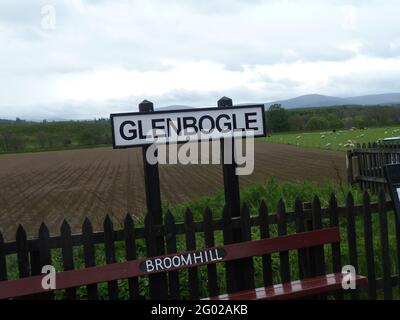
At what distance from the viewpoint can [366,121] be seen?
95750mm

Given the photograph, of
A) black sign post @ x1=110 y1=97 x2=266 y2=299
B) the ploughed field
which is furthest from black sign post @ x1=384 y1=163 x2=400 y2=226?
the ploughed field

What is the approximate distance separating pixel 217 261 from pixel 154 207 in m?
0.78

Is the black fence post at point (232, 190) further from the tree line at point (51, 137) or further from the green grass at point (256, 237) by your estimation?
the tree line at point (51, 137)

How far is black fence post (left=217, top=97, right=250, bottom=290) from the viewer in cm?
528

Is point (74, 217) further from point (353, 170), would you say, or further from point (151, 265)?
point (151, 265)

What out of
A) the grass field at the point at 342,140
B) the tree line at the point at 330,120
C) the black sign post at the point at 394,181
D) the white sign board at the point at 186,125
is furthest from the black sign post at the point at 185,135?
the tree line at the point at 330,120

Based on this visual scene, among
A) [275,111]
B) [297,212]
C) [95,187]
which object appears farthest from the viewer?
[275,111]

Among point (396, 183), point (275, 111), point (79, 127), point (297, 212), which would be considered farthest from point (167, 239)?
point (275, 111)

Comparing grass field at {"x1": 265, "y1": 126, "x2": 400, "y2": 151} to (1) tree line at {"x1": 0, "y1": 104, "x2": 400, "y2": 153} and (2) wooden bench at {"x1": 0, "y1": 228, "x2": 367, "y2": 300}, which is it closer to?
(1) tree line at {"x1": 0, "y1": 104, "x2": 400, "y2": 153}

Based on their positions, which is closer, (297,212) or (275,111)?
(297,212)

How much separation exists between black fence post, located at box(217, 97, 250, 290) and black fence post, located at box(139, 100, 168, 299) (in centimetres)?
69

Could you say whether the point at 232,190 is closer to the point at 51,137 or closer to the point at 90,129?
the point at 51,137

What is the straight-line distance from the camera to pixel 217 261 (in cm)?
504
